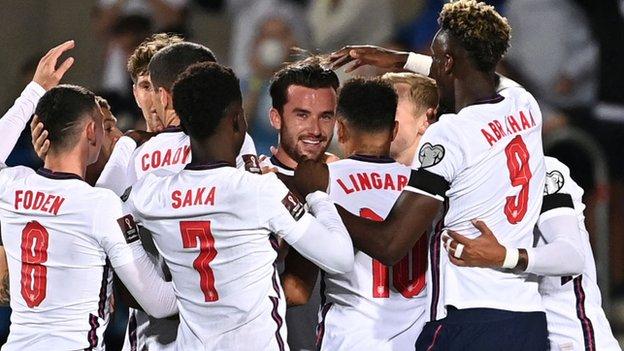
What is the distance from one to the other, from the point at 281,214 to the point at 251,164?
341mm

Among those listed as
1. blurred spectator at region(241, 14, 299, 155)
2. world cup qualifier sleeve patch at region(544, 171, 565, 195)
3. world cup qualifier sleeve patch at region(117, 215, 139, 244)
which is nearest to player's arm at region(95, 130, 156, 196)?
world cup qualifier sleeve patch at region(117, 215, 139, 244)

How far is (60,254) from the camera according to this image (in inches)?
147

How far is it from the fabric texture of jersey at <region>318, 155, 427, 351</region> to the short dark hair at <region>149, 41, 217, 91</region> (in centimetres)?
64

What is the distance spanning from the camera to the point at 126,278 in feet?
12.2

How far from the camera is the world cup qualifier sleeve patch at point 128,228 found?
3.71 metres

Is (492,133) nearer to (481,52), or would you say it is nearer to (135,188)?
(481,52)

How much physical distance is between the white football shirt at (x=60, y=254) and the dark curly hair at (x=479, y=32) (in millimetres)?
1268

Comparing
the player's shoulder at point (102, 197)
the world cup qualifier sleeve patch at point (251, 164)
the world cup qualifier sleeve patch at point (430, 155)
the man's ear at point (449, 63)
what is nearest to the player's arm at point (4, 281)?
the player's shoulder at point (102, 197)

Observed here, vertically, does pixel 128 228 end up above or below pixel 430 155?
below

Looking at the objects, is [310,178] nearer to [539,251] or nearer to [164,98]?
[164,98]

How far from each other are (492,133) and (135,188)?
1175 millimetres

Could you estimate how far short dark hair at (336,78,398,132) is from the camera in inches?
160

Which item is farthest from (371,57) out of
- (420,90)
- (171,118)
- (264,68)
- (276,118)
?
(264,68)

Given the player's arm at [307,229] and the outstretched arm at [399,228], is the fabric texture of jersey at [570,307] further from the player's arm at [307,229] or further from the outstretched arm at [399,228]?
the player's arm at [307,229]
